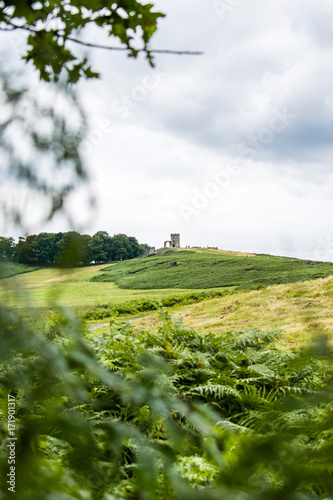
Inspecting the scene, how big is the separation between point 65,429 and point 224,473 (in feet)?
0.71

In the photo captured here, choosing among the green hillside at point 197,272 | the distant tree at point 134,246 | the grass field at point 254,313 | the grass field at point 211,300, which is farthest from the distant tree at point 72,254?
the distant tree at point 134,246

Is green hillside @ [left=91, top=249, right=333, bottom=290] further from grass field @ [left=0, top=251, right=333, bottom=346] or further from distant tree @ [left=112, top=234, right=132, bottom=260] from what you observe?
distant tree @ [left=112, top=234, right=132, bottom=260]

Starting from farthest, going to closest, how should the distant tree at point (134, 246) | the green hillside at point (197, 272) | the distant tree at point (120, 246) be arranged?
the distant tree at point (134, 246) → the distant tree at point (120, 246) → the green hillside at point (197, 272)

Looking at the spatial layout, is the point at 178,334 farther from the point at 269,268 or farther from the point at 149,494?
the point at 269,268

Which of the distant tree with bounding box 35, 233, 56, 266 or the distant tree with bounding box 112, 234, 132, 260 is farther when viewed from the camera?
the distant tree with bounding box 112, 234, 132, 260

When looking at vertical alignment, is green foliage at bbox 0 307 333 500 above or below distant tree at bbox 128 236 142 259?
below

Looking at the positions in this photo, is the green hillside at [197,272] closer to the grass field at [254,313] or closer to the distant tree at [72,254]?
the grass field at [254,313]

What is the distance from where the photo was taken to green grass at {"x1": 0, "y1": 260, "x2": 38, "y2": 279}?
23.4 inches

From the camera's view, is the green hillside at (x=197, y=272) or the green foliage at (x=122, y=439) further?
the green hillside at (x=197, y=272)

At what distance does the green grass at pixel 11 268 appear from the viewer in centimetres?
59

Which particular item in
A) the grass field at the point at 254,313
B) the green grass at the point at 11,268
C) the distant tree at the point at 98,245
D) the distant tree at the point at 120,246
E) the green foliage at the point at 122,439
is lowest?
the grass field at the point at 254,313

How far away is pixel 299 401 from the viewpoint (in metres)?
0.44

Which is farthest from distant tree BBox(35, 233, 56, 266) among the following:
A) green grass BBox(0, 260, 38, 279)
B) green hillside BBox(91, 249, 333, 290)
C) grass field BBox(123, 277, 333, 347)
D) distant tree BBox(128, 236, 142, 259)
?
distant tree BBox(128, 236, 142, 259)

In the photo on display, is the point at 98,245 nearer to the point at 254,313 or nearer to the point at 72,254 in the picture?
the point at 72,254
